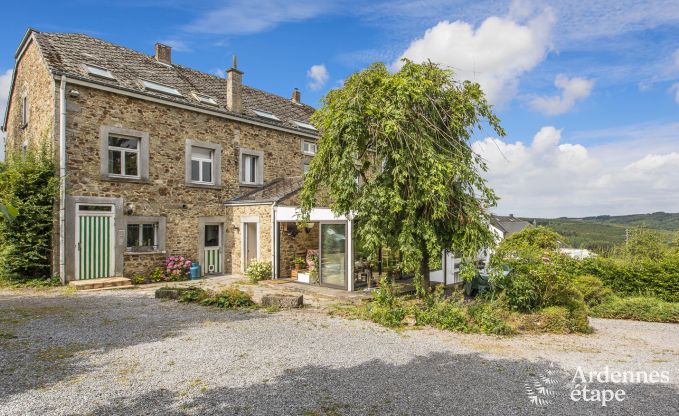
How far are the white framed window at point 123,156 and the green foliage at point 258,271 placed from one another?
5.04 metres

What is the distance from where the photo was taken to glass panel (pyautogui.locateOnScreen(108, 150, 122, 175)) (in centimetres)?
1268

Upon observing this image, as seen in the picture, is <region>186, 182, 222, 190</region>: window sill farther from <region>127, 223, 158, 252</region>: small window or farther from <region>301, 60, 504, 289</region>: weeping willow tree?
<region>301, 60, 504, 289</region>: weeping willow tree

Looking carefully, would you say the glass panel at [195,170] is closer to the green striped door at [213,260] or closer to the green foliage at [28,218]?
the green striped door at [213,260]

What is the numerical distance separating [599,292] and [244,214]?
12040 mm

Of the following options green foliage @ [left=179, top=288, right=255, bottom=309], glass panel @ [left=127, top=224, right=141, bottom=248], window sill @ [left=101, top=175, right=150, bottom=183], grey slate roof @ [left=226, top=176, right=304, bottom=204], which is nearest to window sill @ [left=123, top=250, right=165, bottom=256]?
glass panel @ [left=127, top=224, right=141, bottom=248]

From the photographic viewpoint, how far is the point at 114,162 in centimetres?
1281

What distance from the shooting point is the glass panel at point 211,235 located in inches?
596

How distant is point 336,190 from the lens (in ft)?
30.1

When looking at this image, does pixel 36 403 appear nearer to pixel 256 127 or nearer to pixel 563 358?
pixel 563 358

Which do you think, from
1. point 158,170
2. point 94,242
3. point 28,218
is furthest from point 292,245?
point 28,218

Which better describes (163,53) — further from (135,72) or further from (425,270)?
(425,270)

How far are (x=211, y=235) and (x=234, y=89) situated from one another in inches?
244

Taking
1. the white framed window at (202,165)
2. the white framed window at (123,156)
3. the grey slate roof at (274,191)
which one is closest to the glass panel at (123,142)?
the white framed window at (123,156)

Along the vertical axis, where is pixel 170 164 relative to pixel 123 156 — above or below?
below
